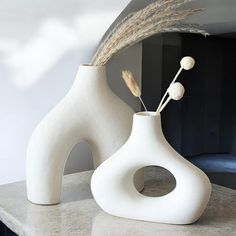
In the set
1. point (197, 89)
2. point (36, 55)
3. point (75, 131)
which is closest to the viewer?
point (75, 131)

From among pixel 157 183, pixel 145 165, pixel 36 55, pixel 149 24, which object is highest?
pixel 149 24

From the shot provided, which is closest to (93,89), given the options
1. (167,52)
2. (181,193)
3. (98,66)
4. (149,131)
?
(98,66)

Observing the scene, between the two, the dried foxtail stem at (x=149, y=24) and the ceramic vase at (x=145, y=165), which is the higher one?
the dried foxtail stem at (x=149, y=24)

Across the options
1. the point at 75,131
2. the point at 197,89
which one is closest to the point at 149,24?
the point at 75,131

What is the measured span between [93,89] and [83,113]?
0.08 m

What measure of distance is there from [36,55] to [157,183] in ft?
1.84

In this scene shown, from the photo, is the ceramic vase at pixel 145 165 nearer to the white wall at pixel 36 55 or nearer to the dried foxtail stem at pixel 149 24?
the dried foxtail stem at pixel 149 24

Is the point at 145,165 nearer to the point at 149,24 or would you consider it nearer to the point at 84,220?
the point at 84,220

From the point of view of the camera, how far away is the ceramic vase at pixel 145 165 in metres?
1.01

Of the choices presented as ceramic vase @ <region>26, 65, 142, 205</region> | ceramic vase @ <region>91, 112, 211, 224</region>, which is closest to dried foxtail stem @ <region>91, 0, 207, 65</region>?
ceramic vase @ <region>26, 65, 142, 205</region>

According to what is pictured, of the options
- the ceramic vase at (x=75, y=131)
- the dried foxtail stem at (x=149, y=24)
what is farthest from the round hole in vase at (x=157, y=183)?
the dried foxtail stem at (x=149, y=24)

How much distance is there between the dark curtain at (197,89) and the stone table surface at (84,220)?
1.06 feet

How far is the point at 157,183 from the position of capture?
4.50 feet

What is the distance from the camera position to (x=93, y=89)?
3.94 feet
